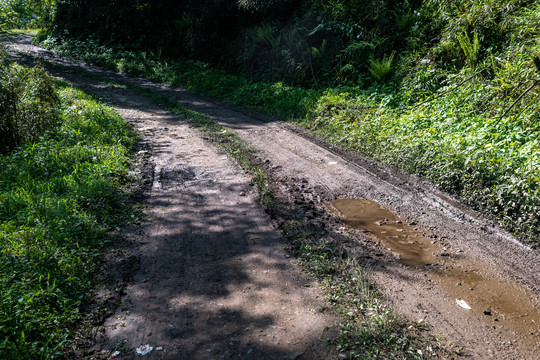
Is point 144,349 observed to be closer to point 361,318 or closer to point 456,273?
point 361,318

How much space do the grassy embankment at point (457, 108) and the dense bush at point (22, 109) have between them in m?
5.58

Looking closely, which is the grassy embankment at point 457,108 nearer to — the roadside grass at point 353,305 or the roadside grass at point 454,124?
the roadside grass at point 454,124

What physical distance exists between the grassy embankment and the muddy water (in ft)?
3.01

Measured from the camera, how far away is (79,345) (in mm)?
2703

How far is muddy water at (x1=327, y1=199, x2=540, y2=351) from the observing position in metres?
2.97

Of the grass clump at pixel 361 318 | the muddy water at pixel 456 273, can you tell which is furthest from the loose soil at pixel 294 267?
the grass clump at pixel 361 318

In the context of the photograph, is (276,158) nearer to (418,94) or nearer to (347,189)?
(347,189)

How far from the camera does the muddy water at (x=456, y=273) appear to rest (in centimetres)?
297

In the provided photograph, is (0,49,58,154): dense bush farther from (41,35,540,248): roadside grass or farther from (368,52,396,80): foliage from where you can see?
(368,52,396,80): foliage

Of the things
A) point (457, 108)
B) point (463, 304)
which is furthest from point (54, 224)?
point (457, 108)

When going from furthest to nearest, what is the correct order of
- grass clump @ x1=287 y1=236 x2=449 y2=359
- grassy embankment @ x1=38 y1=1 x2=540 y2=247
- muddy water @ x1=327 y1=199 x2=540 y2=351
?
grassy embankment @ x1=38 y1=1 x2=540 y2=247, muddy water @ x1=327 y1=199 x2=540 y2=351, grass clump @ x1=287 y1=236 x2=449 y2=359

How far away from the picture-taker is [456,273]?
356 cm

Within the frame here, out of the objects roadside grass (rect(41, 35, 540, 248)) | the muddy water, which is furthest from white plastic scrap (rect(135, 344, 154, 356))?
roadside grass (rect(41, 35, 540, 248))

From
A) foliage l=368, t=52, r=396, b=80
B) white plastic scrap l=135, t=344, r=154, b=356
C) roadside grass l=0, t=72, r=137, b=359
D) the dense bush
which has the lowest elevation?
white plastic scrap l=135, t=344, r=154, b=356
